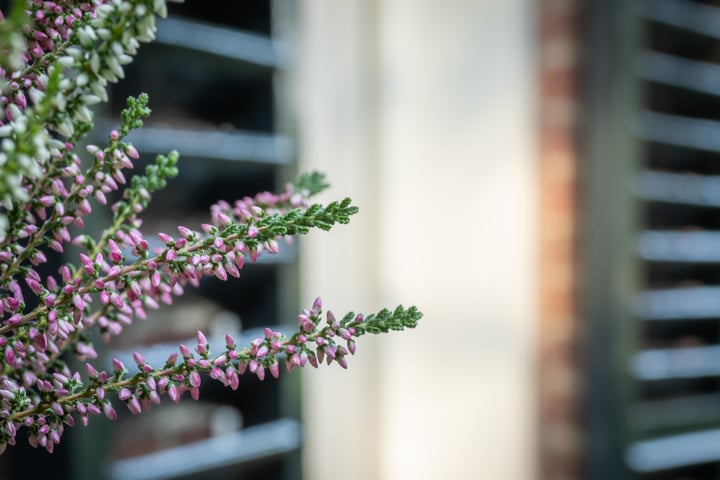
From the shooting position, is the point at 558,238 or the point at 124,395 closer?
the point at 124,395

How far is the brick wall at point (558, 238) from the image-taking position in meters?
2.07

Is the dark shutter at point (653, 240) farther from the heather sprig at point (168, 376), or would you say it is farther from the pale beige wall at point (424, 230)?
the heather sprig at point (168, 376)

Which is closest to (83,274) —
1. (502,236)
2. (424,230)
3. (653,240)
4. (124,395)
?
(124,395)

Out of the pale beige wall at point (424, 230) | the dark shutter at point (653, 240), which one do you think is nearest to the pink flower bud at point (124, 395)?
the pale beige wall at point (424, 230)

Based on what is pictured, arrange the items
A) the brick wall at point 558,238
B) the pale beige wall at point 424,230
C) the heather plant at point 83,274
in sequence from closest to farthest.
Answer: the heather plant at point 83,274
the pale beige wall at point 424,230
the brick wall at point 558,238

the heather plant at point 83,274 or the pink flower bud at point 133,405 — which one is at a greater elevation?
the heather plant at point 83,274

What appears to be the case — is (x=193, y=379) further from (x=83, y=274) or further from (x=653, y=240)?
(x=653, y=240)

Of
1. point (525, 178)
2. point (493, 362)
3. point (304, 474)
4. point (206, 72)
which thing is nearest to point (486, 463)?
point (493, 362)

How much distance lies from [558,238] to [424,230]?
37 cm

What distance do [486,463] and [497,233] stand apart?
1.91 ft

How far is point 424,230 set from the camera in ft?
6.49

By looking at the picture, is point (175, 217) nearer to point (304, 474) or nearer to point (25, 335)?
point (304, 474)

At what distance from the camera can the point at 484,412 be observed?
6.68ft

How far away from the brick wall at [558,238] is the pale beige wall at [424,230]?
0.22ft
